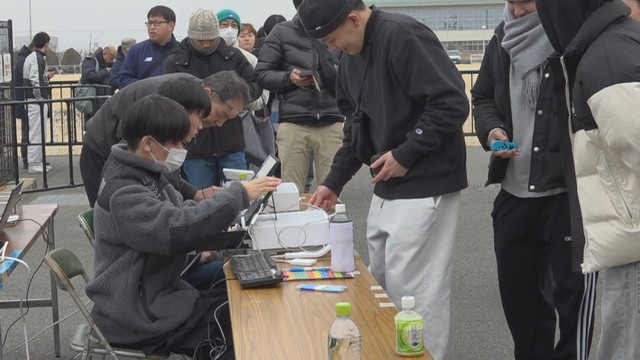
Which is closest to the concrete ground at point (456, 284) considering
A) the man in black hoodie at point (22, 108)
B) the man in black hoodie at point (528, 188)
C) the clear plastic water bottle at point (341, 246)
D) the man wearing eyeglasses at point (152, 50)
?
the clear plastic water bottle at point (341, 246)

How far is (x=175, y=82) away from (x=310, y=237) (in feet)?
3.24

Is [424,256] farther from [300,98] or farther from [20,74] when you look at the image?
[20,74]

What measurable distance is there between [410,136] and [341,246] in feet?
1.84

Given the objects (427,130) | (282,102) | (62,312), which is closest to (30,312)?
(62,312)

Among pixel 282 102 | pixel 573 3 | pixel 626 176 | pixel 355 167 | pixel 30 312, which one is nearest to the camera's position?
pixel 626 176

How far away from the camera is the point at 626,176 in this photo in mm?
2963

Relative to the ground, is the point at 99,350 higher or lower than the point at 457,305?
higher

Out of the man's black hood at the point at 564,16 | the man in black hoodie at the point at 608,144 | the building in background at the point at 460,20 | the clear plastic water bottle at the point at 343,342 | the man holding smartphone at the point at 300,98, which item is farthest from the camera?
the building in background at the point at 460,20

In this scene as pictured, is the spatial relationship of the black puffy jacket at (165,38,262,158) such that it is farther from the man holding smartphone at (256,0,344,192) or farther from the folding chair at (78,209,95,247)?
the folding chair at (78,209,95,247)

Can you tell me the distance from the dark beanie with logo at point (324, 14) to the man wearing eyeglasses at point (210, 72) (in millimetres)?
2341

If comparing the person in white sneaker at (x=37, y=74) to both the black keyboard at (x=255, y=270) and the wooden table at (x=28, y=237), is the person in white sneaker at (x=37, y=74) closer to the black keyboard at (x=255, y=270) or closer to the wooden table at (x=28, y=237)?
the wooden table at (x=28, y=237)

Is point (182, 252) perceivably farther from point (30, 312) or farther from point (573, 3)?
point (30, 312)

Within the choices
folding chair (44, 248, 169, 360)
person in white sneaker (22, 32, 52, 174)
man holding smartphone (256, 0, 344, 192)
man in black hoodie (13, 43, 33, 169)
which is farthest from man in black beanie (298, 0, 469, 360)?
person in white sneaker (22, 32, 52, 174)

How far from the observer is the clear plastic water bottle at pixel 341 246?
12.5 ft
